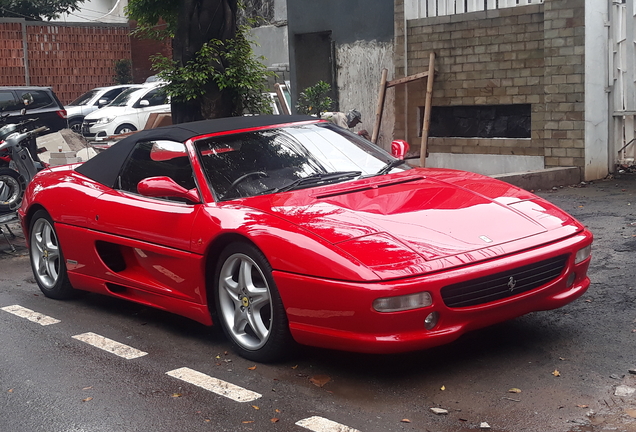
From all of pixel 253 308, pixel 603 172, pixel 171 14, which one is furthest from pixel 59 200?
pixel 603 172

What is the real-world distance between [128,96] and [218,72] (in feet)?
41.6

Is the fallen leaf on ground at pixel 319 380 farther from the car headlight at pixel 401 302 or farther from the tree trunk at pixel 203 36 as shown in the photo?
the tree trunk at pixel 203 36

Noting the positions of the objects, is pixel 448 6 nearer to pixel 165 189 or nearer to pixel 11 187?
pixel 11 187

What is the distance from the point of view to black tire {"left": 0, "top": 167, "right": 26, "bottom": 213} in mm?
9633

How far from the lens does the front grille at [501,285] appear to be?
13.5 feet

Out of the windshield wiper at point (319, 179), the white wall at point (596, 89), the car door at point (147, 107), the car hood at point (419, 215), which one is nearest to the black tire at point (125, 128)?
the car door at point (147, 107)

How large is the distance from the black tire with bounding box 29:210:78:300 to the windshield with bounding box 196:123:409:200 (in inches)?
68.4

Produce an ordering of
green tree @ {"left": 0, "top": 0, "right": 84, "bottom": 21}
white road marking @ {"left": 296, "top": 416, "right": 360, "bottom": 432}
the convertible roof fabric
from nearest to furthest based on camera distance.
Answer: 1. white road marking @ {"left": 296, "top": 416, "right": 360, "bottom": 432}
2. the convertible roof fabric
3. green tree @ {"left": 0, "top": 0, "right": 84, "bottom": 21}

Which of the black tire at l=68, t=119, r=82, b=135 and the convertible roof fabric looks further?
the black tire at l=68, t=119, r=82, b=135

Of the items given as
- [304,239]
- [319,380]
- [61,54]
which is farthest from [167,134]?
[61,54]

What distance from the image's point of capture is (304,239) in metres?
4.28

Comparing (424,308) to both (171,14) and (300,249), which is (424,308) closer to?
(300,249)

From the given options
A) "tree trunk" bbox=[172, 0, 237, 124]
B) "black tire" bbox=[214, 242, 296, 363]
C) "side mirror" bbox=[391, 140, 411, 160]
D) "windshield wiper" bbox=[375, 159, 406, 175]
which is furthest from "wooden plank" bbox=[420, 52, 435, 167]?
"black tire" bbox=[214, 242, 296, 363]

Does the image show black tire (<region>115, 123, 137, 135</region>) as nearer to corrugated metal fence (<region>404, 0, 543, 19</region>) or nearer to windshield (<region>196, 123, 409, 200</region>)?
corrugated metal fence (<region>404, 0, 543, 19</region>)
